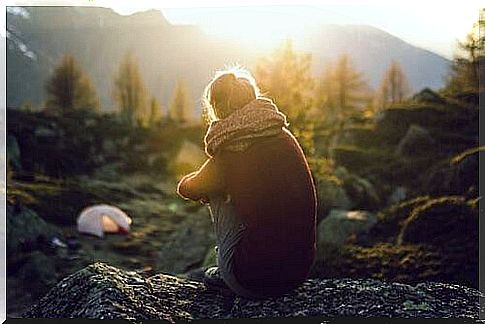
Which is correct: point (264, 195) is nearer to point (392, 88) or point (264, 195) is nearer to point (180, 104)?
point (392, 88)

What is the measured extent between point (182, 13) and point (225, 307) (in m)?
4.15

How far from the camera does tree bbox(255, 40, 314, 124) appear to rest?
8.69 m

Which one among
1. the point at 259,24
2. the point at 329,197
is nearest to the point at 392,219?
the point at 329,197

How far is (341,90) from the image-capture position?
10.4m

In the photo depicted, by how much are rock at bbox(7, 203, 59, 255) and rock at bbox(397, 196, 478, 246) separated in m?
3.77

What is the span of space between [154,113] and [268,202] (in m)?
8.01

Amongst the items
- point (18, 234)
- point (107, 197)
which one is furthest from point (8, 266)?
point (107, 197)

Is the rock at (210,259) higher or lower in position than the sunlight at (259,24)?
lower

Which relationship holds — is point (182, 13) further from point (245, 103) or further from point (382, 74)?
point (245, 103)

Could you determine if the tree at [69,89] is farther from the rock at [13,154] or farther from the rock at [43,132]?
the rock at [13,154]

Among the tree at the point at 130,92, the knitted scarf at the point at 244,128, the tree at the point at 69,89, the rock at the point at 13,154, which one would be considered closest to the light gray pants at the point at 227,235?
the knitted scarf at the point at 244,128

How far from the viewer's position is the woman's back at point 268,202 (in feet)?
12.4

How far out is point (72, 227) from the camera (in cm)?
1009

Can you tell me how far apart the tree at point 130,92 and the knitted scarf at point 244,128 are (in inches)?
248
